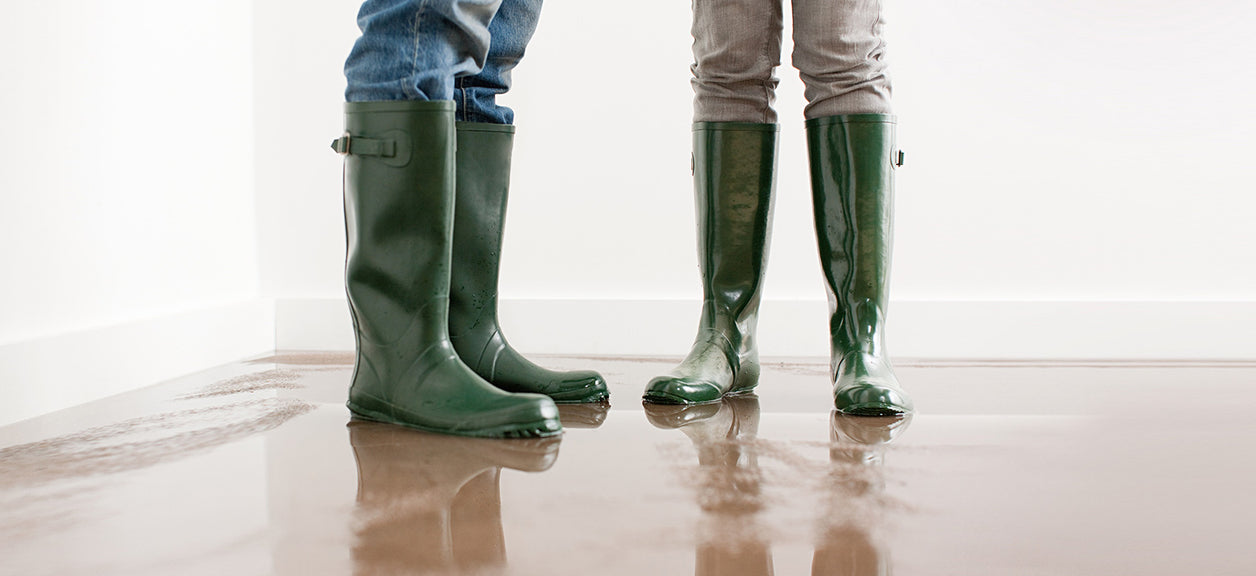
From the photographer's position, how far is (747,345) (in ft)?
4.60

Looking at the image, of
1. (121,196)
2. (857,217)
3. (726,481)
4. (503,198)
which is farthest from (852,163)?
(121,196)

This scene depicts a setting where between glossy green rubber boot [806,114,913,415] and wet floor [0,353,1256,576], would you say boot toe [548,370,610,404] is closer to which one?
→ wet floor [0,353,1256,576]

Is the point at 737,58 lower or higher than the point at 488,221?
higher

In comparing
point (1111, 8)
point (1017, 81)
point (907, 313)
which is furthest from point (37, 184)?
point (1111, 8)

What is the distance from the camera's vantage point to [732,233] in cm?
139

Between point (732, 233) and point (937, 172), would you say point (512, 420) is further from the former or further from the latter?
point (937, 172)

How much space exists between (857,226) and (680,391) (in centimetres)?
33

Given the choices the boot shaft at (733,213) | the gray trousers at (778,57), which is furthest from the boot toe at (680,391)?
the gray trousers at (778,57)

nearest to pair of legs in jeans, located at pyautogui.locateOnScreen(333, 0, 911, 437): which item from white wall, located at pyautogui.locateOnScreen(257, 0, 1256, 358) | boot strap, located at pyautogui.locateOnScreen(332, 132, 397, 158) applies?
boot strap, located at pyautogui.locateOnScreen(332, 132, 397, 158)

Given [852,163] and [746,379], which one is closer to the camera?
[852,163]

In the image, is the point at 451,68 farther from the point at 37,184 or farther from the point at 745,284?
the point at 37,184

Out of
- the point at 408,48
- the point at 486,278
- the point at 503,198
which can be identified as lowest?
the point at 486,278

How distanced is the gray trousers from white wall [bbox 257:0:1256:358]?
1.90 feet

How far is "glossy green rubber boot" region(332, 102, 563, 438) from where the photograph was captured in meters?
1.06
